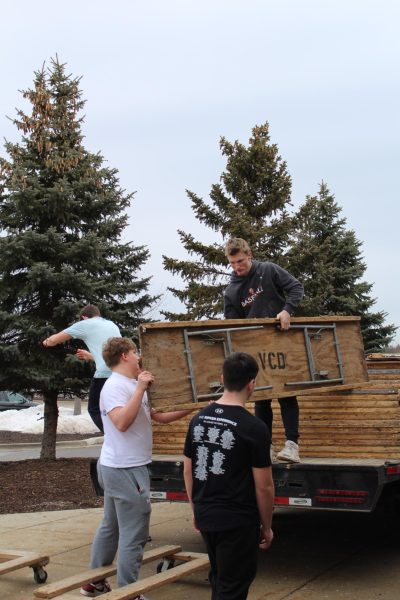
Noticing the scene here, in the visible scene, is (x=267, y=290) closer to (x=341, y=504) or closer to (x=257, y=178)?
(x=341, y=504)

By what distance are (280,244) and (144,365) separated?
45.0ft

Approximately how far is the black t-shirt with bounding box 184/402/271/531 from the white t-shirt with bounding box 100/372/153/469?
43.9 inches

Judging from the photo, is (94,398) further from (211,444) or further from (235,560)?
(235,560)

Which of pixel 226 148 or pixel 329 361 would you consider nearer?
pixel 329 361

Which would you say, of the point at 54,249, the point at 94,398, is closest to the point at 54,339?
the point at 94,398

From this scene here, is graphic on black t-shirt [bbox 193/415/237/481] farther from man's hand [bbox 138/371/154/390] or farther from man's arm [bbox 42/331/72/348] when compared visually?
man's arm [bbox 42/331/72/348]

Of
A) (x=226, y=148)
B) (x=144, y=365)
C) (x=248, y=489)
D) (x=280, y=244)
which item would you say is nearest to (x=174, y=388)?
(x=144, y=365)

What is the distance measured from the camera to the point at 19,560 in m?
5.86

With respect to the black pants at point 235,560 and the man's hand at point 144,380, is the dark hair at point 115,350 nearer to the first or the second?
the man's hand at point 144,380

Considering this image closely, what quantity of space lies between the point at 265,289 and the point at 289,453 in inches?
54.6

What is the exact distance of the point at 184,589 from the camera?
5.94 m

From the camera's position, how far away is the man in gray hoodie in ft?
20.1

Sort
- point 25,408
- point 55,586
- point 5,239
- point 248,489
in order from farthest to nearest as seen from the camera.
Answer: point 25,408, point 5,239, point 55,586, point 248,489

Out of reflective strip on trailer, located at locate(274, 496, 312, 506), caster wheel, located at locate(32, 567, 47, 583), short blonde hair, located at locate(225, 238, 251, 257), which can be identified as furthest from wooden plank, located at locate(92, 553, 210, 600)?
short blonde hair, located at locate(225, 238, 251, 257)
